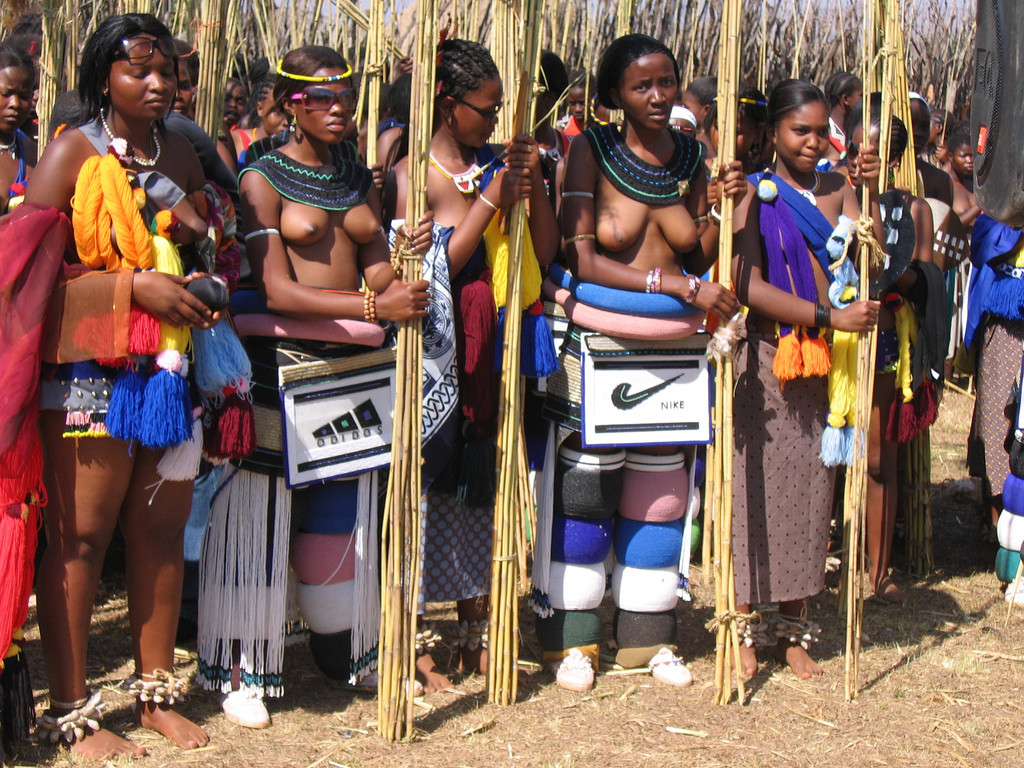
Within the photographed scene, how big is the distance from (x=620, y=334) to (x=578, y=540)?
70 centimetres

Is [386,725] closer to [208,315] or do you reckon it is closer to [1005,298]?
[208,315]

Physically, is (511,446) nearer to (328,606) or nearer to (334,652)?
(328,606)

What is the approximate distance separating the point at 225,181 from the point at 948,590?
3593 mm

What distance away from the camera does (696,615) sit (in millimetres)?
→ 4598

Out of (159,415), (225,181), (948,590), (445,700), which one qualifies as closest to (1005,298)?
(948,590)

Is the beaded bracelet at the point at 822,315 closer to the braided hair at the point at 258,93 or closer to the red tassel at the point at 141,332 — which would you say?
the red tassel at the point at 141,332

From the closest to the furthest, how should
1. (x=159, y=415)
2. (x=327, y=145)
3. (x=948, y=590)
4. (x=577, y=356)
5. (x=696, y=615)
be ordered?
(x=159, y=415) < (x=327, y=145) < (x=577, y=356) < (x=696, y=615) < (x=948, y=590)

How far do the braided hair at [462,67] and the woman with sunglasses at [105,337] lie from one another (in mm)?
852

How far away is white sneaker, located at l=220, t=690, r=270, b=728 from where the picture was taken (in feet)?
11.1

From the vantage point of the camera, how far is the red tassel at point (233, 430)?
3.12 meters

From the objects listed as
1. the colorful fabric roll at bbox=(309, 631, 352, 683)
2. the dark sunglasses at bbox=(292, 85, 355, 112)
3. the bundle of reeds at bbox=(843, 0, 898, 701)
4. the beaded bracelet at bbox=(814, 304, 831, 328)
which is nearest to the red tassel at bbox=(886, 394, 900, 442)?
the bundle of reeds at bbox=(843, 0, 898, 701)

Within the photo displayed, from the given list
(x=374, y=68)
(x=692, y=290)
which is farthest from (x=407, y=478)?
(x=374, y=68)

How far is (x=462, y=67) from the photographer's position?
11.7 ft

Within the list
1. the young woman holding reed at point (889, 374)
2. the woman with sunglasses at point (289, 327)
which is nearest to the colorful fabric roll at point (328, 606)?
the woman with sunglasses at point (289, 327)
